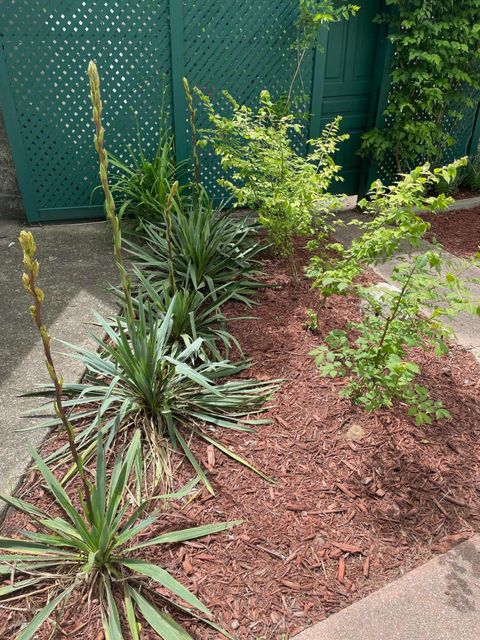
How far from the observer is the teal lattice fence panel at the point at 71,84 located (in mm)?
4066

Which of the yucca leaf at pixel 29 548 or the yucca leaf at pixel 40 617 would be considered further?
the yucca leaf at pixel 29 548

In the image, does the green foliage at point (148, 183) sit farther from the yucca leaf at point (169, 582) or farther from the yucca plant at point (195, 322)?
the yucca leaf at point (169, 582)

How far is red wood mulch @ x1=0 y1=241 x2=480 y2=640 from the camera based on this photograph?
1.77 m

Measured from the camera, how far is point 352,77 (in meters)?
4.97

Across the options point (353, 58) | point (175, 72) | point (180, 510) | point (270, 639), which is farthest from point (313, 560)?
point (353, 58)

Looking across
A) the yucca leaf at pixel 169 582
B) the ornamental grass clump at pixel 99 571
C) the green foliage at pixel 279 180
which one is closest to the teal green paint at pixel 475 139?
the green foliage at pixel 279 180

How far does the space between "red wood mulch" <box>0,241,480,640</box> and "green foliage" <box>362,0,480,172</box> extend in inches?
119

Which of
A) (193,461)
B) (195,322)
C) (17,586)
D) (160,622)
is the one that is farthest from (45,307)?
(160,622)

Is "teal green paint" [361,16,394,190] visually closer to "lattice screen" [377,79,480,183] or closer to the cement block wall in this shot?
"lattice screen" [377,79,480,183]

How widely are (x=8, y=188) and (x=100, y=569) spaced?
159 inches

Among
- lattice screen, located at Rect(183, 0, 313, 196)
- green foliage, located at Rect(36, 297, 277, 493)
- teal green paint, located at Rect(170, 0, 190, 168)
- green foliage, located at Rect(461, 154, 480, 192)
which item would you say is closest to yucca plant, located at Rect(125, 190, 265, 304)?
green foliage, located at Rect(36, 297, 277, 493)

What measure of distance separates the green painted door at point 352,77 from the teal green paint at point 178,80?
4.22ft

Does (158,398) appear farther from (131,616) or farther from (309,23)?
(309,23)

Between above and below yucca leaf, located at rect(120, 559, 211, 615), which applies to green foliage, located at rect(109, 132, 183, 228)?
above
